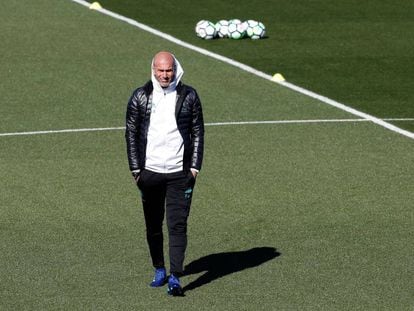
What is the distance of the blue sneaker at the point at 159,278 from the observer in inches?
498

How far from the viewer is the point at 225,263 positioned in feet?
44.3

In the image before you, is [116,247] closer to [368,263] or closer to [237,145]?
[368,263]

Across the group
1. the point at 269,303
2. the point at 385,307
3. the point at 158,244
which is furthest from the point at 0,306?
the point at 385,307

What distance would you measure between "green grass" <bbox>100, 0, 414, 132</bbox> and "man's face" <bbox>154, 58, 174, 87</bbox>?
9.05m

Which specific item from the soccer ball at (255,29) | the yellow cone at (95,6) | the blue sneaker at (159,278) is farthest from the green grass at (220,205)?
the yellow cone at (95,6)

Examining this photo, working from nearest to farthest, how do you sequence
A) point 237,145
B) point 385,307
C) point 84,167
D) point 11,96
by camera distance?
point 385,307
point 84,167
point 237,145
point 11,96

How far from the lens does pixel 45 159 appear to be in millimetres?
18281

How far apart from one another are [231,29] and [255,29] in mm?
542

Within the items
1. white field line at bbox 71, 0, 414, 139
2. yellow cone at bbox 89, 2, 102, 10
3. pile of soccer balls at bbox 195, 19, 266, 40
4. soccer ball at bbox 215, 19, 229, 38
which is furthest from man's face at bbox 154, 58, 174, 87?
yellow cone at bbox 89, 2, 102, 10

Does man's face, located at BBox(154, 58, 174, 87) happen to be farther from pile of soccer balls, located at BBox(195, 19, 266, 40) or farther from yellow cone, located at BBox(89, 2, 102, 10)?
yellow cone, located at BBox(89, 2, 102, 10)

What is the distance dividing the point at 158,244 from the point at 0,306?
1.66 meters

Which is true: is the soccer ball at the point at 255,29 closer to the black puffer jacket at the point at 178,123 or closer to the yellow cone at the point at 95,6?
the yellow cone at the point at 95,6

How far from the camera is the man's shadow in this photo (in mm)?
13019

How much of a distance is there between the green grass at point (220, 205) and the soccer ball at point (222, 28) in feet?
9.43
